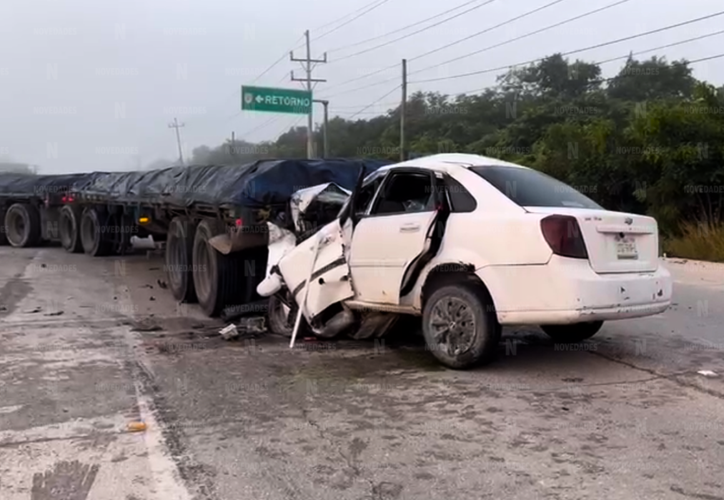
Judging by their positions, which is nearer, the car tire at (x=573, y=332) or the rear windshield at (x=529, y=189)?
the rear windshield at (x=529, y=189)

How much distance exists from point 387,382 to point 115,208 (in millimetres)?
11542

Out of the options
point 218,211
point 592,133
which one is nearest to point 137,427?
point 218,211

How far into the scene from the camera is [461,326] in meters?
6.25

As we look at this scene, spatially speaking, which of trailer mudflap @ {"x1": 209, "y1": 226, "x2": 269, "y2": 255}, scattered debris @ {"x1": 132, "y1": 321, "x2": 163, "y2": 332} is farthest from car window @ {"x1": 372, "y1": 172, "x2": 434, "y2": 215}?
scattered debris @ {"x1": 132, "y1": 321, "x2": 163, "y2": 332}

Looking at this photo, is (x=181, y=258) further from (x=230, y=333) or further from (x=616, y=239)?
(x=616, y=239)

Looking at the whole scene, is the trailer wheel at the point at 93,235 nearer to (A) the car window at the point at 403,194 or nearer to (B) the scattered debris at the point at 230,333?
(B) the scattered debris at the point at 230,333

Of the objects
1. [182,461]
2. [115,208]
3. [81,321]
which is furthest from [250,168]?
[115,208]

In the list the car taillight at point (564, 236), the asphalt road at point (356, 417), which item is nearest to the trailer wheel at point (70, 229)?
the asphalt road at point (356, 417)

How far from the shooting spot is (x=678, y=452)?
4379 mm

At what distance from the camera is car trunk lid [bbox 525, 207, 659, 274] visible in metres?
5.79

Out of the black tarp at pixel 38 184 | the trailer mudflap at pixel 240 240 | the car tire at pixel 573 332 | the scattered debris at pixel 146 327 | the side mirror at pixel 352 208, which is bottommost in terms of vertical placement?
the scattered debris at pixel 146 327

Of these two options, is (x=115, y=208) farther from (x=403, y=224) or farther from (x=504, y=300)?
(x=504, y=300)

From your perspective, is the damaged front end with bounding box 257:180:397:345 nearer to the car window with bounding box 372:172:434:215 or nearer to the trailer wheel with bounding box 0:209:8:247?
the car window with bounding box 372:172:434:215

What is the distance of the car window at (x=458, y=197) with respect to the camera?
628 cm
